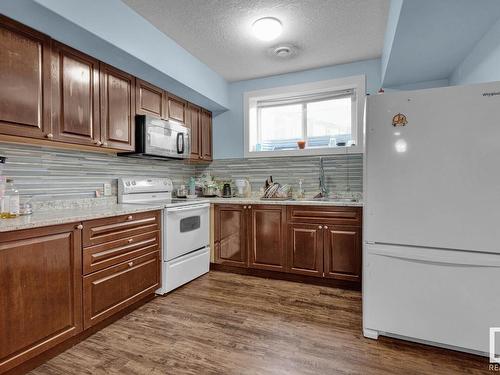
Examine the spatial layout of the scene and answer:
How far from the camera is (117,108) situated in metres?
2.39

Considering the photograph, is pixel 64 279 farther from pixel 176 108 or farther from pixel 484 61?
pixel 484 61

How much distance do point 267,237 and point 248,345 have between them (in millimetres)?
1324

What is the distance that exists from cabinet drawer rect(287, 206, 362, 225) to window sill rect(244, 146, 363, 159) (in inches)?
31.5

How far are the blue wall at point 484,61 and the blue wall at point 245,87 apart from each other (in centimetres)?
85

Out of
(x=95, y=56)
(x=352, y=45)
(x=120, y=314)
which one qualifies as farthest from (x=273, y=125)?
(x=120, y=314)

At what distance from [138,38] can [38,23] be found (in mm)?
681

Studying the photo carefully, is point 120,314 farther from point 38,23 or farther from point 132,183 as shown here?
point 38,23

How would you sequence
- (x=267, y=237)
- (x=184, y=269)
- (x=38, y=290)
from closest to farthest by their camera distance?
(x=38, y=290)
(x=184, y=269)
(x=267, y=237)

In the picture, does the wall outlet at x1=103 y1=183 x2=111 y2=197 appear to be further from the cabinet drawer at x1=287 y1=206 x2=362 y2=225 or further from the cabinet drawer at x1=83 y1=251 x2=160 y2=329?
the cabinet drawer at x1=287 y1=206 x2=362 y2=225

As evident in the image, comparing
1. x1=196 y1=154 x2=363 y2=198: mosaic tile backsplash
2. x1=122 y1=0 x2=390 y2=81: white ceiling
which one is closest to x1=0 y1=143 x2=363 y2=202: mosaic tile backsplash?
x1=196 y1=154 x2=363 y2=198: mosaic tile backsplash

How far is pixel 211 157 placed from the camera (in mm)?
3848

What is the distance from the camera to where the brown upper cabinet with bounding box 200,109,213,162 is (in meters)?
3.65

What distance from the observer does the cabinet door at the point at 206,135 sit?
3650mm

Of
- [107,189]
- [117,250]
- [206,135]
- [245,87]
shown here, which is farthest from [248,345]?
[245,87]
